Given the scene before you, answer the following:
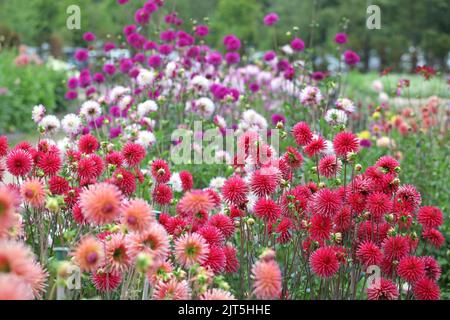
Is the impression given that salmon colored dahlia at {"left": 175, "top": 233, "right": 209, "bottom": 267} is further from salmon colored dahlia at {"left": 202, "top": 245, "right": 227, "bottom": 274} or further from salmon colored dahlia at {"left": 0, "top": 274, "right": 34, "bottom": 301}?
salmon colored dahlia at {"left": 0, "top": 274, "right": 34, "bottom": 301}

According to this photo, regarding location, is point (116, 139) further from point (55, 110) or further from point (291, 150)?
point (55, 110)

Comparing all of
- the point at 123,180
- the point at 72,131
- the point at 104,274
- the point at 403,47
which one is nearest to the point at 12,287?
the point at 104,274

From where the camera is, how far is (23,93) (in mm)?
9961

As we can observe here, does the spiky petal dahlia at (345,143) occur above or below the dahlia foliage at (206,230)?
above

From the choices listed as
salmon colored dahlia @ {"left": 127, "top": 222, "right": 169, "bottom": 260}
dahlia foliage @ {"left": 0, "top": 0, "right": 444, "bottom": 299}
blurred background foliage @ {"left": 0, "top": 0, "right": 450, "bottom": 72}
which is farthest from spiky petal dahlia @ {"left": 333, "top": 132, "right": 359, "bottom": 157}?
blurred background foliage @ {"left": 0, "top": 0, "right": 450, "bottom": 72}

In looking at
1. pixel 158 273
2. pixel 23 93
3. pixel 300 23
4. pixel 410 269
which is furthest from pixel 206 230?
pixel 300 23

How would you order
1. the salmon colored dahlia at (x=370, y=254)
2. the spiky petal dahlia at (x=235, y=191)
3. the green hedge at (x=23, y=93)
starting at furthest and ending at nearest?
1. the green hedge at (x=23, y=93)
2. the spiky petal dahlia at (x=235, y=191)
3. the salmon colored dahlia at (x=370, y=254)

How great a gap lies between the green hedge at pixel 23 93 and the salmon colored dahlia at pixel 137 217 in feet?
23.0

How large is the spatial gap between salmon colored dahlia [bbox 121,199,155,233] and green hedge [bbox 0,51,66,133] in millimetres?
7023

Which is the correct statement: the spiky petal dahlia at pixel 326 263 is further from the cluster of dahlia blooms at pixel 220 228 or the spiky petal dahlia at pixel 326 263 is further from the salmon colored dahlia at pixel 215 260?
the salmon colored dahlia at pixel 215 260

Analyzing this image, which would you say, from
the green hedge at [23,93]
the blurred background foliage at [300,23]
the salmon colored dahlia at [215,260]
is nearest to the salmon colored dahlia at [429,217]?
the salmon colored dahlia at [215,260]

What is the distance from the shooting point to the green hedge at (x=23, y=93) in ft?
29.8

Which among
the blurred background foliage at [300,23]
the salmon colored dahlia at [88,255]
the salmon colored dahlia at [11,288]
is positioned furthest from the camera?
the blurred background foliage at [300,23]

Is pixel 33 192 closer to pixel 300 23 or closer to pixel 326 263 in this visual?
pixel 326 263
